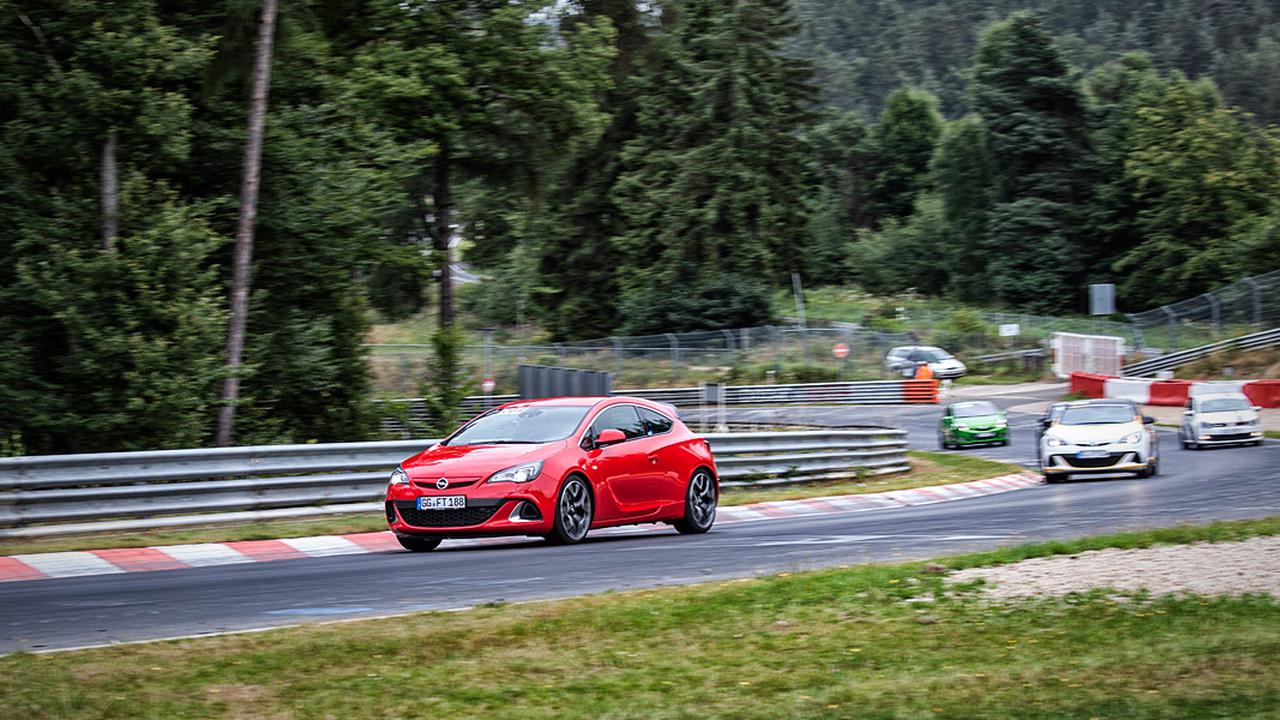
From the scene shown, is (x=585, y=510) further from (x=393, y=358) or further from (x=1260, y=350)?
(x=1260, y=350)

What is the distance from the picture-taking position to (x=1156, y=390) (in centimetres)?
5038

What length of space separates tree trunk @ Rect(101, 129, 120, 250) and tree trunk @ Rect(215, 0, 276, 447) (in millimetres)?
→ 1793

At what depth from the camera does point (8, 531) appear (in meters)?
14.8

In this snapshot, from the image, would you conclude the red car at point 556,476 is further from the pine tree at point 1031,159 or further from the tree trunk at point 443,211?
the pine tree at point 1031,159

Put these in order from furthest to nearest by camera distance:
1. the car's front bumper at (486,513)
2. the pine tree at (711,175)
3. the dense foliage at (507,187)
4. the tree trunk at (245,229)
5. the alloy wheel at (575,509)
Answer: the pine tree at (711,175)
the tree trunk at (245,229)
the dense foliage at (507,187)
the alloy wheel at (575,509)
the car's front bumper at (486,513)

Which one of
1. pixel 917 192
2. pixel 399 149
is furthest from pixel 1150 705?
pixel 917 192

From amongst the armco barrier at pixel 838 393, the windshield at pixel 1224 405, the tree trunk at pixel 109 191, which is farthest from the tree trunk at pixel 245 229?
the armco barrier at pixel 838 393

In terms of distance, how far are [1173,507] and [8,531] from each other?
41.8ft

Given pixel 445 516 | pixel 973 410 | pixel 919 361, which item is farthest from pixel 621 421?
pixel 919 361

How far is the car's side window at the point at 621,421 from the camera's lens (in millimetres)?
15164

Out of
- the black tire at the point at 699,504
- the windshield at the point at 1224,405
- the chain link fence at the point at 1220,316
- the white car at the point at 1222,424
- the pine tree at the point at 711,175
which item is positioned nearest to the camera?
the black tire at the point at 699,504

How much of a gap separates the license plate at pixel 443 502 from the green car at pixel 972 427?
79.0 ft

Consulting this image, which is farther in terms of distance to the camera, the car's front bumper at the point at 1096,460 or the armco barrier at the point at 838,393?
the armco barrier at the point at 838,393

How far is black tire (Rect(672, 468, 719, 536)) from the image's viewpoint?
16.1 meters
